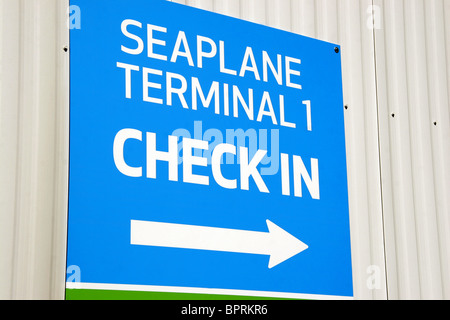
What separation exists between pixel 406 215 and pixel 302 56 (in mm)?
875

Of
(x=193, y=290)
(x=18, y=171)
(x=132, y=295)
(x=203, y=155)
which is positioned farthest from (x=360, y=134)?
(x=18, y=171)

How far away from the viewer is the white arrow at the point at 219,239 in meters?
2.54

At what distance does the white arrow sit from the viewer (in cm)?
254

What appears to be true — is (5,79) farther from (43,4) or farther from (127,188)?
(127,188)

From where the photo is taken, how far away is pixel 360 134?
3303 millimetres

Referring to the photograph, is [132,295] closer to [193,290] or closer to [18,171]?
[193,290]

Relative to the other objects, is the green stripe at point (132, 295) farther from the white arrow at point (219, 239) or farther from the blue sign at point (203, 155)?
the white arrow at point (219, 239)

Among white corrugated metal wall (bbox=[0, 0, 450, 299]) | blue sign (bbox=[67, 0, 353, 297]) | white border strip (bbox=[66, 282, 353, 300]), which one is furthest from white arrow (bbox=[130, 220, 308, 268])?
white corrugated metal wall (bbox=[0, 0, 450, 299])

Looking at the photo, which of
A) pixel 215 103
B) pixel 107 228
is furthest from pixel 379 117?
pixel 107 228

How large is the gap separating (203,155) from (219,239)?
30 cm

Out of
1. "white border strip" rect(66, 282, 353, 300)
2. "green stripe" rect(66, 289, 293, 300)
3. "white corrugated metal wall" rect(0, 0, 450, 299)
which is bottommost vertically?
"green stripe" rect(66, 289, 293, 300)

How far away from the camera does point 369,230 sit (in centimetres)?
325

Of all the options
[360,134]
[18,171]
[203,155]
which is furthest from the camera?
[360,134]

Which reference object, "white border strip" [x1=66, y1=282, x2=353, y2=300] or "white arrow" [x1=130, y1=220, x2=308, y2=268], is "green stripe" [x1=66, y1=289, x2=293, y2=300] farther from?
"white arrow" [x1=130, y1=220, x2=308, y2=268]
